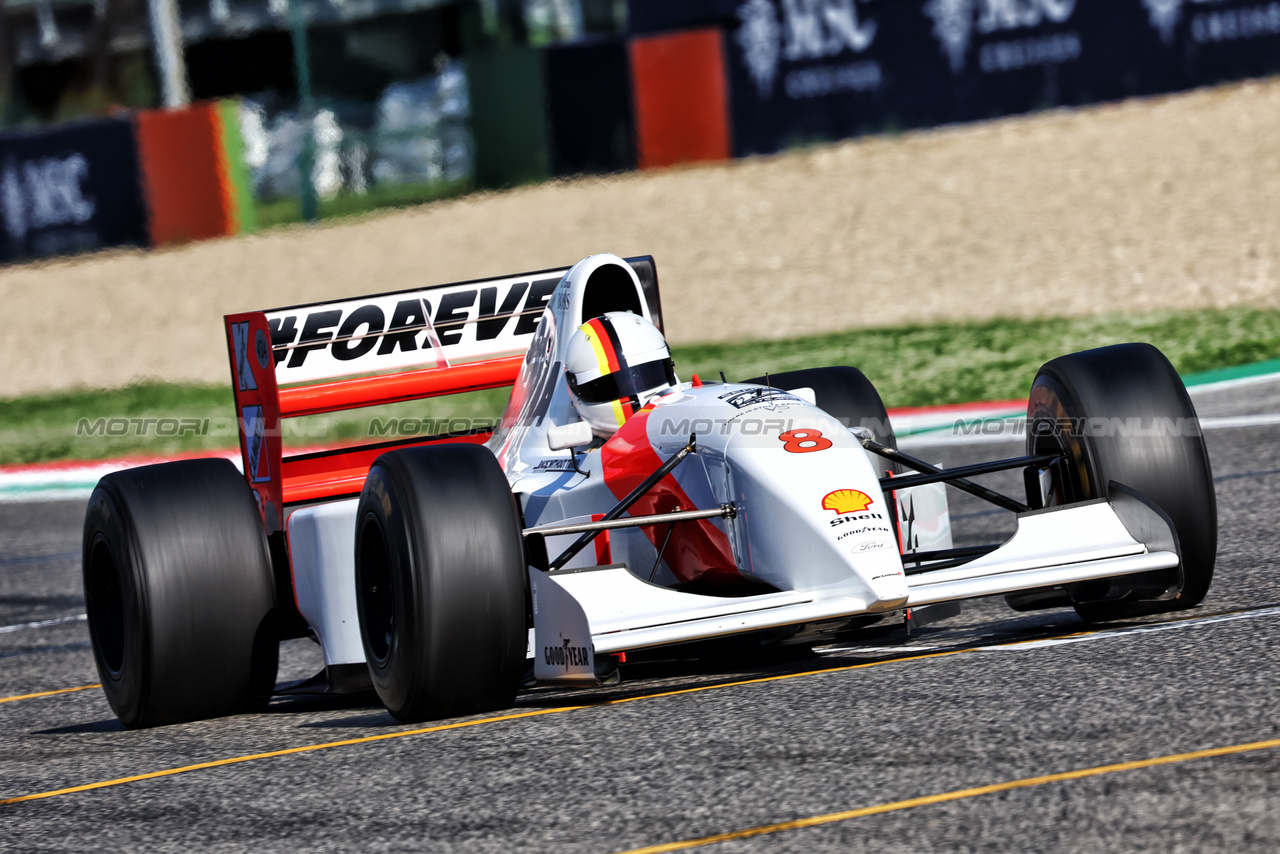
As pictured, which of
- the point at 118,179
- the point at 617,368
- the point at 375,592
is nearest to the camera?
the point at 375,592

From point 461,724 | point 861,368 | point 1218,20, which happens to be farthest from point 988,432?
point 1218,20

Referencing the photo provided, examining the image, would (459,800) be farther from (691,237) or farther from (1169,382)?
(691,237)

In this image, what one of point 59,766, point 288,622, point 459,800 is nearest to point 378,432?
point 288,622

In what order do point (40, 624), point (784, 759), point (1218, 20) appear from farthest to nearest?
point (1218, 20)
point (40, 624)
point (784, 759)

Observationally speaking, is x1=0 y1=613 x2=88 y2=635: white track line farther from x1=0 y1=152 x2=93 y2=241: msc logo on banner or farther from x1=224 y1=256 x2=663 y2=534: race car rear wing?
x1=0 y1=152 x2=93 y2=241: msc logo on banner

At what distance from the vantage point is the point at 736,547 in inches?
218

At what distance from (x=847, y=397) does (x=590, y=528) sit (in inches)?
84.7

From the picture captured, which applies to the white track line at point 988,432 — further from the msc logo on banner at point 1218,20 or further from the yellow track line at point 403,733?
the msc logo on banner at point 1218,20

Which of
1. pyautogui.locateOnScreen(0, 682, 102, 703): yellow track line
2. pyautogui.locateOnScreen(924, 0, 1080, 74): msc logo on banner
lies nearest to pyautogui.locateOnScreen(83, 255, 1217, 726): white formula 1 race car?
pyautogui.locateOnScreen(0, 682, 102, 703): yellow track line

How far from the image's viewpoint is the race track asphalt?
12.6 feet

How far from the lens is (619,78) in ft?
77.5

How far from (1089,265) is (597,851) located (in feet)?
51.9

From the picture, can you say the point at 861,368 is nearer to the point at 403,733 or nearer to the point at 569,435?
the point at 569,435

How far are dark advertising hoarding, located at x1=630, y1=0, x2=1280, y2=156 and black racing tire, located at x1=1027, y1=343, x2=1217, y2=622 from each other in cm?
1504
